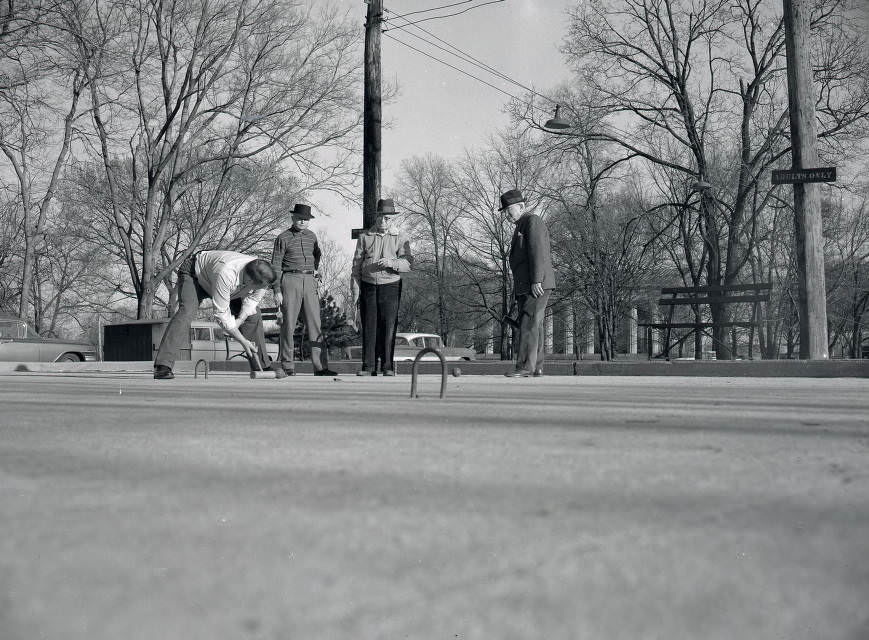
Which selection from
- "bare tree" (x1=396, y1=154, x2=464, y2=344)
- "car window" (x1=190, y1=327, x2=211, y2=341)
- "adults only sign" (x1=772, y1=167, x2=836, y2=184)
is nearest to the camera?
"adults only sign" (x1=772, y1=167, x2=836, y2=184)

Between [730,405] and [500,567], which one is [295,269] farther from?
[500,567]

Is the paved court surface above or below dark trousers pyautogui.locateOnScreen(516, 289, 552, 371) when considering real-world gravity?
below

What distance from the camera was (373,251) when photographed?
33.0 ft

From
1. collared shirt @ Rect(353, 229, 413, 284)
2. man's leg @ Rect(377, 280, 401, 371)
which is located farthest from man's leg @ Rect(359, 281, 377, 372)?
collared shirt @ Rect(353, 229, 413, 284)

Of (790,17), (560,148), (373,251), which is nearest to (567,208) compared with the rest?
(560,148)

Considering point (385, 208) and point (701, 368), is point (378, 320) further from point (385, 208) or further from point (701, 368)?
point (701, 368)

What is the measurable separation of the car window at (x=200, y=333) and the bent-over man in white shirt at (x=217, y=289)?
678 inches

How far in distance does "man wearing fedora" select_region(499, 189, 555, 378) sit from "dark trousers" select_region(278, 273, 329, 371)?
246 centimetres

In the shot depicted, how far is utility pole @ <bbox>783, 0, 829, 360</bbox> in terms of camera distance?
11.9 metres

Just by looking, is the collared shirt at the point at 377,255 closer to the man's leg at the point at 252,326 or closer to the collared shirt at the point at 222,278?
the man's leg at the point at 252,326

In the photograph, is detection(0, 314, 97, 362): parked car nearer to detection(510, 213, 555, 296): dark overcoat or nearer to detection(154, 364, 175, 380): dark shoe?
detection(154, 364, 175, 380): dark shoe

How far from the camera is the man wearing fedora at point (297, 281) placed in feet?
32.1

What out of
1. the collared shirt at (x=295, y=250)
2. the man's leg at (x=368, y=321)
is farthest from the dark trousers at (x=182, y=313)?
the man's leg at (x=368, y=321)

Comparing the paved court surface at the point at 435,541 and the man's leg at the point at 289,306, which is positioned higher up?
the man's leg at the point at 289,306
